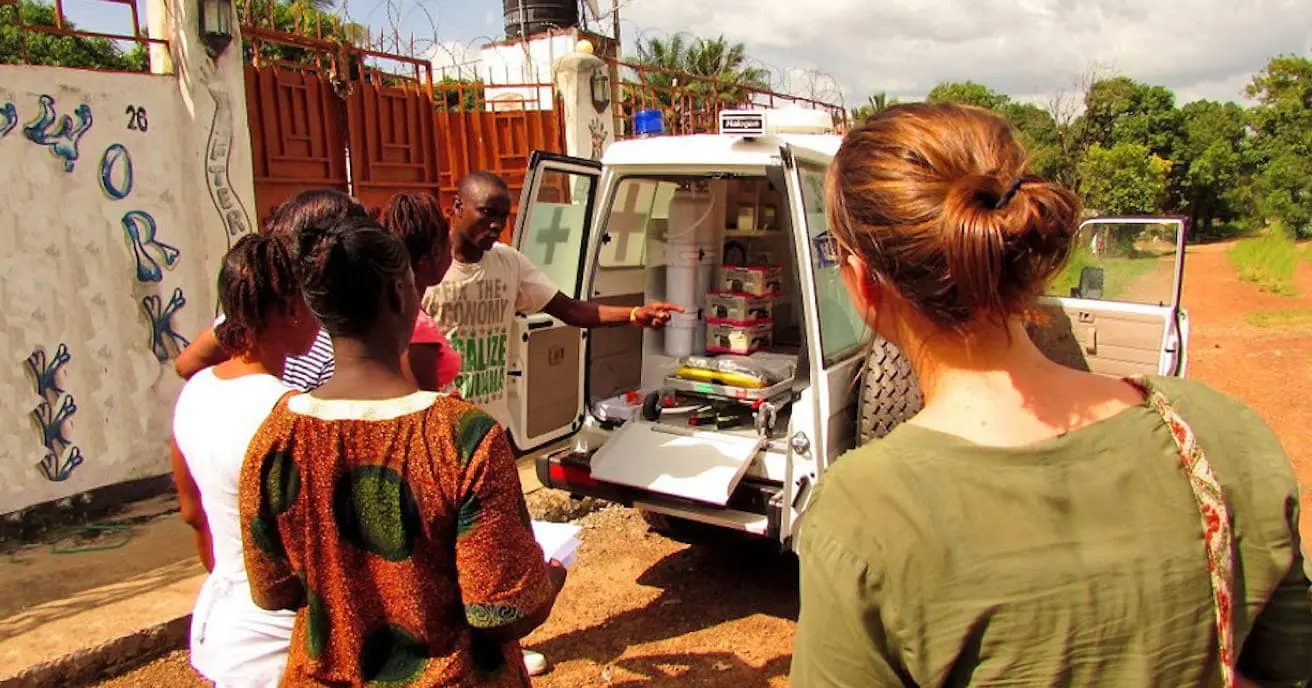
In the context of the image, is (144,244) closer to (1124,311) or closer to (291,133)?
(291,133)

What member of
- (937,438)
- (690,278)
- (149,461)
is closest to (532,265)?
(690,278)

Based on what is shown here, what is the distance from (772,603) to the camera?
4.32 meters

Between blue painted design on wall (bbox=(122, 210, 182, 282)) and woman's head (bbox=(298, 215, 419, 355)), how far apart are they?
13.6 feet

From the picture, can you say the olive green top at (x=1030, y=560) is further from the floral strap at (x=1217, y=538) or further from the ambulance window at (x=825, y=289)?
the ambulance window at (x=825, y=289)

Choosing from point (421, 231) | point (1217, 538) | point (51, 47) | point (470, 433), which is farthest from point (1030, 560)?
point (51, 47)

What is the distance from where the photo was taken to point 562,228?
4.52 m

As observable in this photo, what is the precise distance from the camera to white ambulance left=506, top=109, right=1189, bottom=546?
12.2 feet

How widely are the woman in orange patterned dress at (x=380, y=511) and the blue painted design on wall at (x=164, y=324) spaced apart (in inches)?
163

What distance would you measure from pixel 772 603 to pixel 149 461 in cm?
359

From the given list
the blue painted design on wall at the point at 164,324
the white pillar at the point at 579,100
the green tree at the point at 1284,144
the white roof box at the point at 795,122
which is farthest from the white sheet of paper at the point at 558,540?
the green tree at the point at 1284,144

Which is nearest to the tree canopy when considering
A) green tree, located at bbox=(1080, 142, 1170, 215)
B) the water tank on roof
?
green tree, located at bbox=(1080, 142, 1170, 215)

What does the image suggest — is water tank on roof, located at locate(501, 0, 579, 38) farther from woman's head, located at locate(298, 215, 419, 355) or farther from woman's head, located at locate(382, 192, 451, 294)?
woman's head, located at locate(298, 215, 419, 355)

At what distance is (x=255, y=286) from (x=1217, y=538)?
5.52 feet

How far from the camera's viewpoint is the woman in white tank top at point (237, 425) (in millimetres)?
1691
